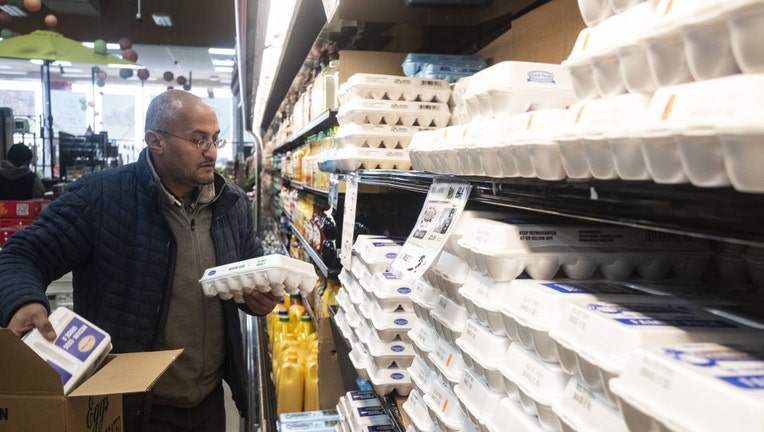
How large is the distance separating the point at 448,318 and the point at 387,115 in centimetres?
123

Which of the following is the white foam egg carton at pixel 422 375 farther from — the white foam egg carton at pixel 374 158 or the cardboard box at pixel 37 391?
the white foam egg carton at pixel 374 158

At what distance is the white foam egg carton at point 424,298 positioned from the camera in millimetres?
1669

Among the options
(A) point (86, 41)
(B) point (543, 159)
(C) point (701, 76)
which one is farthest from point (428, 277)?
(A) point (86, 41)

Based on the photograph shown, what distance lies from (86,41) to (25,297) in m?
12.8

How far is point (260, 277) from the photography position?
2.09 m

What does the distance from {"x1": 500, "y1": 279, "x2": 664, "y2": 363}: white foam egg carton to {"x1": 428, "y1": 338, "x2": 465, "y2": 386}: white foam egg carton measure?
1.06 feet

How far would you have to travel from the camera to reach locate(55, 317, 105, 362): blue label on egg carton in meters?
1.54

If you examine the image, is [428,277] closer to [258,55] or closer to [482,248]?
[482,248]

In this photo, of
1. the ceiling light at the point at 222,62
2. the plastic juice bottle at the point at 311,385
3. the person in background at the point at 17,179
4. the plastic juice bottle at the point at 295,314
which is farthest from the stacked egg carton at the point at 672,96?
the ceiling light at the point at 222,62

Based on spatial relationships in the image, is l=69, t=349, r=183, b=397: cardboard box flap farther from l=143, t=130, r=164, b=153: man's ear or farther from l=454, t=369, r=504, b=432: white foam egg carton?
l=143, t=130, r=164, b=153: man's ear

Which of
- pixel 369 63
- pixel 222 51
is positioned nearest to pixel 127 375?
pixel 369 63

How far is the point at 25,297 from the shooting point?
1.75m

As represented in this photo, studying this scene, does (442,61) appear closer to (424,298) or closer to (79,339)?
(424,298)

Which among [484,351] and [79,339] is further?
[79,339]
